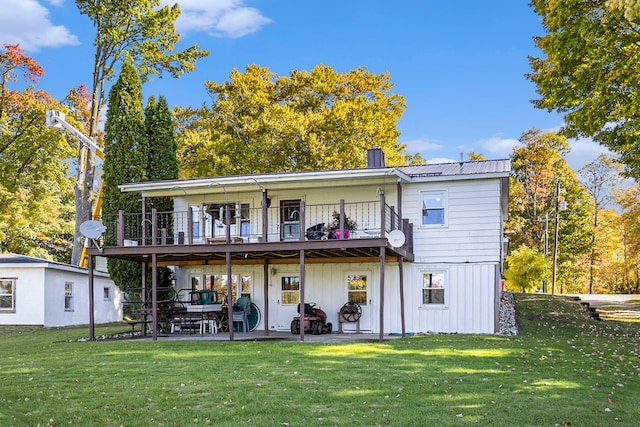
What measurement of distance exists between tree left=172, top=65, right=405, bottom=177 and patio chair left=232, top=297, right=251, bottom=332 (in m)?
10.0

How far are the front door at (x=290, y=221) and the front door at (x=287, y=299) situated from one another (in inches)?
55.6

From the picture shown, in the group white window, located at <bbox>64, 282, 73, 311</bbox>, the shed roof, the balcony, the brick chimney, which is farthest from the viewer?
white window, located at <bbox>64, 282, 73, 311</bbox>

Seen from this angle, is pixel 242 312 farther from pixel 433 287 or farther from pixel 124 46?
pixel 124 46

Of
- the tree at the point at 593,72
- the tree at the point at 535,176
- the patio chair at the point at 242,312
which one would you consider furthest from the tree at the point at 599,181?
the patio chair at the point at 242,312

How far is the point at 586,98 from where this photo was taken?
58.9 feet

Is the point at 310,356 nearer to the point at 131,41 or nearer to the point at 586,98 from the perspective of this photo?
the point at 586,98

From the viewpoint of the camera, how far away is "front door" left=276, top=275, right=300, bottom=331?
20562 mm

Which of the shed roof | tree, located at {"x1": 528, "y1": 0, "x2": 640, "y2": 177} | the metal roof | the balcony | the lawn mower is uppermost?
tree, located at {"x1": 528, "y1": 0, "x2": 640, "y2": 177}

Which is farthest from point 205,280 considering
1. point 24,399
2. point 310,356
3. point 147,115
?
point 24,399

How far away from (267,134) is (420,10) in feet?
32.2

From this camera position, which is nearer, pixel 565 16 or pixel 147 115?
pixel 565 16

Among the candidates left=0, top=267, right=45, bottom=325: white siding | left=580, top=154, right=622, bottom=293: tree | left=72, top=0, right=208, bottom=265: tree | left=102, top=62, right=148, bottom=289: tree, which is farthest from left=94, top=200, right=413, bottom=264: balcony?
left=580, top=154, right=622, bottom=293: tree

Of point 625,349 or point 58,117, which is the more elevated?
point 58,117

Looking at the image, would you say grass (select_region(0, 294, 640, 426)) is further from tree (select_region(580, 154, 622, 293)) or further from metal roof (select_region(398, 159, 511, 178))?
tree (select_region(580, 154, 622, 293))
